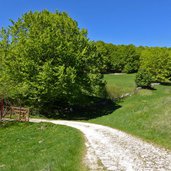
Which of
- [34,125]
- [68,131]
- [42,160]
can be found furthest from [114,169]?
[34,125]

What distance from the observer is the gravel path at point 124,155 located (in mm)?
14875

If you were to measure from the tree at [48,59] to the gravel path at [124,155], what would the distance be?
1712 centimetres

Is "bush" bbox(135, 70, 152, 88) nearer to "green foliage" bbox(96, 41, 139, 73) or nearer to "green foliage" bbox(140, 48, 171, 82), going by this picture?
"green foliage" bbox(140, 48, 171, 82)

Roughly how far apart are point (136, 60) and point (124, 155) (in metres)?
99.7

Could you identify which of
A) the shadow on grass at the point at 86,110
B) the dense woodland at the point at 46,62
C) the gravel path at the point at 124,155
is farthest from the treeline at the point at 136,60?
the gravel path at the point at 124,155

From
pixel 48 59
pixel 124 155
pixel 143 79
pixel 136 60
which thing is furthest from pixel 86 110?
pixel 136 60

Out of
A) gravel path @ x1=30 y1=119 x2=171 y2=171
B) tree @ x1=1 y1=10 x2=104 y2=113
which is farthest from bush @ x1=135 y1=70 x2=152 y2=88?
gravel path @ x1=30 y1=119 x2=171 y2=171

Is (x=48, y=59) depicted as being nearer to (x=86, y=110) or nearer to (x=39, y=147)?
(x=86, y=110)

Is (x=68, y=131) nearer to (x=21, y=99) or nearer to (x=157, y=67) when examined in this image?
(x=21, y=99)

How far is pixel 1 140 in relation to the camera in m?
26.0

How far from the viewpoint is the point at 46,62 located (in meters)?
38.9

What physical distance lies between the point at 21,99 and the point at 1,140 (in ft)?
57.8

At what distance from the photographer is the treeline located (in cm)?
8842

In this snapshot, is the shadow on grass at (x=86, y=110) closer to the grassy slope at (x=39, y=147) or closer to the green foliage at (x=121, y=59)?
the grassy slope at (x=39, y=147)
